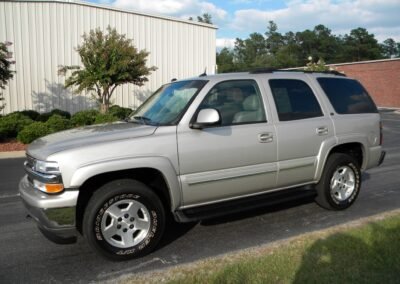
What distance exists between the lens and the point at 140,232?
4543 mm

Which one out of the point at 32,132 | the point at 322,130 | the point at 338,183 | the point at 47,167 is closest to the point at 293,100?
the point at 322,130

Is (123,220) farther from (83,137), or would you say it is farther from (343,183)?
(343,183)

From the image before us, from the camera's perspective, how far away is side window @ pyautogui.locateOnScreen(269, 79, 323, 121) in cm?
550

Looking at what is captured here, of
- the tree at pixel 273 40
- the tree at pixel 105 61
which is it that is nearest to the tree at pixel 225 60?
the tree at pixel 273 40

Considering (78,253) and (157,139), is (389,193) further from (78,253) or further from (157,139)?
(78,253)

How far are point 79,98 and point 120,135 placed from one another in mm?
18280

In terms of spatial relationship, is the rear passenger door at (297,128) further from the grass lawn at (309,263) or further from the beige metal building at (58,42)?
the beige metal building at (58,42)

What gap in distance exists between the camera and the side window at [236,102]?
505 centimetres

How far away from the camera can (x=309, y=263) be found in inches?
160

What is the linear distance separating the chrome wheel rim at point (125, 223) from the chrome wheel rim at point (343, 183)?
287 cm

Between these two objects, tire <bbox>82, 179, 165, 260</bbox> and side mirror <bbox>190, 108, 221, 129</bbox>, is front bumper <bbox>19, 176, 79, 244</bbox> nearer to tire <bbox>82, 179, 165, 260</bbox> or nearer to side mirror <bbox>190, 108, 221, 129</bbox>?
tire <bbox>82, 179, 165, 260</bbox>

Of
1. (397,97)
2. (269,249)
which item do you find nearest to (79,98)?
(269,249)

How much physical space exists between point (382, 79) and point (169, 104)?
36.3m

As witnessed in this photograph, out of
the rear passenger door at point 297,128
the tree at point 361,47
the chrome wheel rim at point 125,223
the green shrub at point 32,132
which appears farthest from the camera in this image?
the tree at point 361,47
